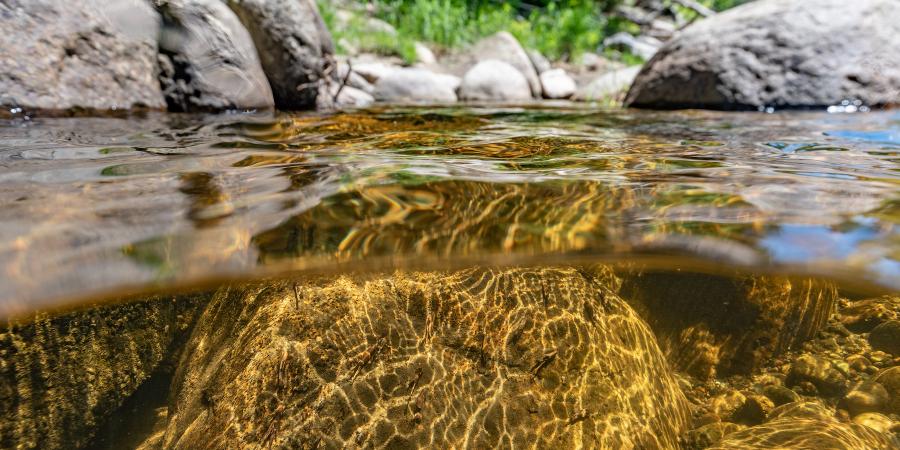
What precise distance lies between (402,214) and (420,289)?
0.37 meters

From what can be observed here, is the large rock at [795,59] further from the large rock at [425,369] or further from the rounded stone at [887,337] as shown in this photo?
the large rock at [425,369]

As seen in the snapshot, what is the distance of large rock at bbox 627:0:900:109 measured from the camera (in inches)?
258

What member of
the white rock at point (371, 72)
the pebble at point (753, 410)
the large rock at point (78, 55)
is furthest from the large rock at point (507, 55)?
the pebble at point (753, 410)

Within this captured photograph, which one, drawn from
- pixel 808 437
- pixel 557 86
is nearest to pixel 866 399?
pixel 808 437

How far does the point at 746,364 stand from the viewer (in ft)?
9.50

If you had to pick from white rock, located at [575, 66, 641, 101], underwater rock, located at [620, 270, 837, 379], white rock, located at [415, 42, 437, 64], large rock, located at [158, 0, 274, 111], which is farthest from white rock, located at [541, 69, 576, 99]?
underwater rock, located at [620, 270, 837, 379]

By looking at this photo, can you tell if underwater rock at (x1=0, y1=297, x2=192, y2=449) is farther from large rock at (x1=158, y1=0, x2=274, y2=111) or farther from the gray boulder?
the gray boulder

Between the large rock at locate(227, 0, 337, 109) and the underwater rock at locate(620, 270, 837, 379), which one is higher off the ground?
the large rock at locate(227, 0, 337, 109)

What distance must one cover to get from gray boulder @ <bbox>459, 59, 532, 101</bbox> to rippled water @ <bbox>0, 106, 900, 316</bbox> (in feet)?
24.1

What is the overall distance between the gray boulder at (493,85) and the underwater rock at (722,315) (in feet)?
25.3

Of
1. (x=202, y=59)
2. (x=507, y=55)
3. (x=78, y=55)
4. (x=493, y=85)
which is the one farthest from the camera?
(x=507, y=55)

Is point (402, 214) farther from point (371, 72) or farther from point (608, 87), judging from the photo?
point (608, 87)

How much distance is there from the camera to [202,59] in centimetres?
526

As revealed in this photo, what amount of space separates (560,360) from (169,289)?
1823 millimetres
